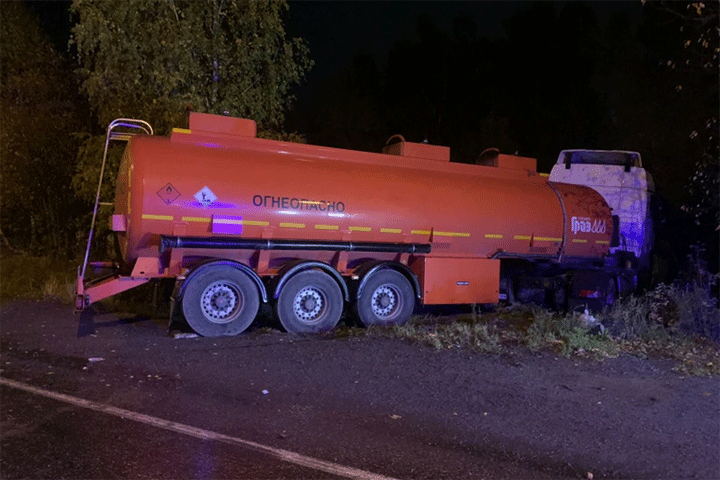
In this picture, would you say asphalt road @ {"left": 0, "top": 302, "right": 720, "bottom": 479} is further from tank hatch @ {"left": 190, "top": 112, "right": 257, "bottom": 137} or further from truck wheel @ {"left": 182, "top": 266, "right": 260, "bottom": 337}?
tank hatch @ {"left": 190, "top": 112, "right": 257, "bottom": 137}

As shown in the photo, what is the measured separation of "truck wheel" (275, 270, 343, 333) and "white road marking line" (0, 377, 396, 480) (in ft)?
12.5

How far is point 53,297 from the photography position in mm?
12578

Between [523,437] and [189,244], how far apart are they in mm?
5466

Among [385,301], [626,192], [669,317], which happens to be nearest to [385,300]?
[385,301]

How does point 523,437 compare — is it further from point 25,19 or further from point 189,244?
point 25,19

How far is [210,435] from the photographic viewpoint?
5301mm

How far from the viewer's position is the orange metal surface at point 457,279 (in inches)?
433

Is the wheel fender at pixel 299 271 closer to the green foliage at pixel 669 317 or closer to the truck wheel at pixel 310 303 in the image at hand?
the truck wheel at pixel 310 303

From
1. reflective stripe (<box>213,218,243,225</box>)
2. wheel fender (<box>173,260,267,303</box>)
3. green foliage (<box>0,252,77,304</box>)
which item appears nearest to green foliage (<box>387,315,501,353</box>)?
wheel fender (<box>173,260,267,303</box>)

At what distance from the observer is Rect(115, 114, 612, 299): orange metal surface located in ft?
30.3

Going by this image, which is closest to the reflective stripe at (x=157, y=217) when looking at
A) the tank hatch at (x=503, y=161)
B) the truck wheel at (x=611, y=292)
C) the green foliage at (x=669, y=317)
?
the tank hatch at (x=503, y=161)

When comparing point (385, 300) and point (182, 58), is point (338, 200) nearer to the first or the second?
point (385, 300)

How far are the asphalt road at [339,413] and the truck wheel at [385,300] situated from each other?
1.59 m

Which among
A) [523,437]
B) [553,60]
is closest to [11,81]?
[523,437]
